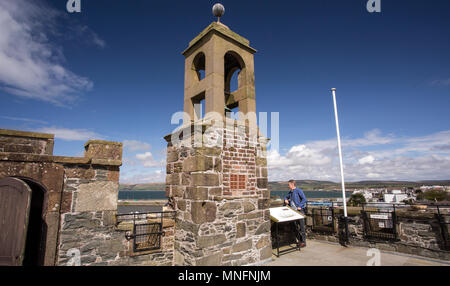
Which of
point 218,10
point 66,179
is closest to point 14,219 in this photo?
point 66,179

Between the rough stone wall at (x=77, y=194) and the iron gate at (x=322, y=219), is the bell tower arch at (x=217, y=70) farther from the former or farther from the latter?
the iron gate at (x=322, y=219)

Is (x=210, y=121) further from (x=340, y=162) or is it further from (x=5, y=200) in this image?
(x=340, y=162)

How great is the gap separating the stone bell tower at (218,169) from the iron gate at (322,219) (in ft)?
9.49

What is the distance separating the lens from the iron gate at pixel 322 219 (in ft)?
26.7

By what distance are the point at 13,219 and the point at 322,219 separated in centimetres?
892

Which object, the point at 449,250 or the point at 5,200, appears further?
the point at 449,250

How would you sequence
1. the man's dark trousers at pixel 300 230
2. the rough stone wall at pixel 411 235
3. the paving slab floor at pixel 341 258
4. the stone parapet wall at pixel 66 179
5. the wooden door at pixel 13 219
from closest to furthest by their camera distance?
the wooden door at pixel 13 219, the stone parapet wall at pixel 66 179, the paving slab floor at pixel 341 258, the rough stone wall at pixel 411 235, the man's dark trousers at pixel 300 230

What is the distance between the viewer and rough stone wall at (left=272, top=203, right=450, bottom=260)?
5.94m

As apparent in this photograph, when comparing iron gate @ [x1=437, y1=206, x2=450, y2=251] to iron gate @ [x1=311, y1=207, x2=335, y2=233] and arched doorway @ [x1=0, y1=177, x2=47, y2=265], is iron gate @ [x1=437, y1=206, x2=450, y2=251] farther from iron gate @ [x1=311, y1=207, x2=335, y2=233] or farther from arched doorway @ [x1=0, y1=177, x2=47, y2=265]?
arched doorway @ [x1=0, y1=177, x2=47, y2=265]

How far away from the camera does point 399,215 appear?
21.6 feet

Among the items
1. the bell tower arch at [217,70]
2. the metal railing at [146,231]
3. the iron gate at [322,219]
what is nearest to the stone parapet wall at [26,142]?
the metal railing at [146,231]

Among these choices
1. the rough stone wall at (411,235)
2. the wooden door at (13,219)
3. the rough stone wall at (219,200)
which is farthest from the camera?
the rough stone wall at (411,235)

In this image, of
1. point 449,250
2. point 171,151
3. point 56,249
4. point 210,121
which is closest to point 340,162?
point 449,250
